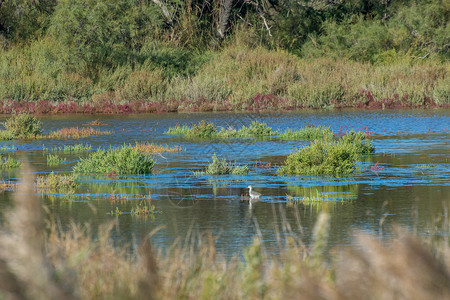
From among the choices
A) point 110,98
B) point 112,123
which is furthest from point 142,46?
point 112,123

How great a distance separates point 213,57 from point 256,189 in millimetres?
31294

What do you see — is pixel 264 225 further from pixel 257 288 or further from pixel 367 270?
pixel 367 270

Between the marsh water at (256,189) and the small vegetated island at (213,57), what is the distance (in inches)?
488

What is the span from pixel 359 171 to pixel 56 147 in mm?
10676

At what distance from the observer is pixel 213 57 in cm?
4603

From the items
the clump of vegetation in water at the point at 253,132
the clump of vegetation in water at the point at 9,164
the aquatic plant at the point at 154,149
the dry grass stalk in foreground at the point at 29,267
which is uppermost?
the dry grass stalk in foreground at the point at 29,267

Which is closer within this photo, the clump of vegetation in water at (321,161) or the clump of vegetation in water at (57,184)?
the clump of vegetation in water at (57,184)

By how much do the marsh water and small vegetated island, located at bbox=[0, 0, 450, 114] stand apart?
488 inches

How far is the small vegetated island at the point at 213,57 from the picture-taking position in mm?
39500

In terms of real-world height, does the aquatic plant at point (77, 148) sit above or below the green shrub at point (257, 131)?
below

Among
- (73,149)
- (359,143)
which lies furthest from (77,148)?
(359,143)

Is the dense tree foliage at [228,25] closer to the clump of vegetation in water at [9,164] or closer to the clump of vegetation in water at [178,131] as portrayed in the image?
the clump of vegetation in water at [178,131]

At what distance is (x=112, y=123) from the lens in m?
33.1

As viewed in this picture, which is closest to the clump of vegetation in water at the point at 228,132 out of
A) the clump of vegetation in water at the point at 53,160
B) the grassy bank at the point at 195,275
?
the clump of vegetation in water at the point at 53,160
